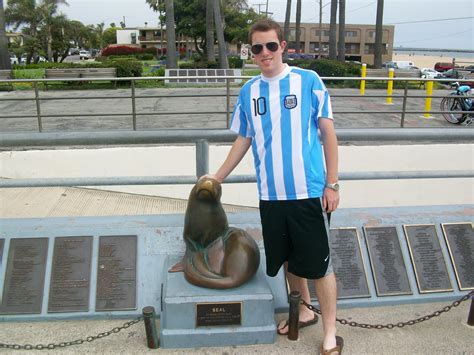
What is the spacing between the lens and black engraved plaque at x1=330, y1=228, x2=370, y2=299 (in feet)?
11.0

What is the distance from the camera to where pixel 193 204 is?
294 cm

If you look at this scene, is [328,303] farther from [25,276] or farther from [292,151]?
[25,276]

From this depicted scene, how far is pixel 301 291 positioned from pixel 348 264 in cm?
59

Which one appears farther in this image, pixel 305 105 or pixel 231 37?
pixel 231 37

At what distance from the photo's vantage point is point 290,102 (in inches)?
97.9

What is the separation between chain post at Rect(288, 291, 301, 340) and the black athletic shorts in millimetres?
173

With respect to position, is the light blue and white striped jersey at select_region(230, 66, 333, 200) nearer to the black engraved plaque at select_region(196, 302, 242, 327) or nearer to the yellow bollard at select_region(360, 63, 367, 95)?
the black engraved plaque at select_region(196, 302, 242, 327)

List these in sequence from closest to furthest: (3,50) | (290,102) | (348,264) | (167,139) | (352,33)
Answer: (290,102)
(167,139)
(348,264)
(3,50)
(352,33)

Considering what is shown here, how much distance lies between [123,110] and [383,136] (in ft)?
33.9

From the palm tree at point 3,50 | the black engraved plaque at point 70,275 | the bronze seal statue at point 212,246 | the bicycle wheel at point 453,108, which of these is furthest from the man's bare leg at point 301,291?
the palm tree at point 3,50

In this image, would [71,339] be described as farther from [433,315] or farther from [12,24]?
[12,24]

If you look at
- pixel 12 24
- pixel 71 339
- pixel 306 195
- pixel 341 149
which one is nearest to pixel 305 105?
pixel 306 195

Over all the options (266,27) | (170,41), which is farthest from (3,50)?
(266,27)

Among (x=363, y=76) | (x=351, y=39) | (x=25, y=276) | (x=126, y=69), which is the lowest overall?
(x=25, y=276)
